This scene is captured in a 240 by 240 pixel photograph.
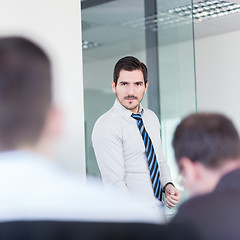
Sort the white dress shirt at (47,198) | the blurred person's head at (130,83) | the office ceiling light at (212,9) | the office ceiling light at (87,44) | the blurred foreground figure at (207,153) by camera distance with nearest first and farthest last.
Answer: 1. the white dress shirt at (47,198)
2. the blurred foreground figure at (207,153)
3. the blurred person's head at (130,83)
4. the office ceiling light at (87,44)
5. the office ceiling light at (212,9)

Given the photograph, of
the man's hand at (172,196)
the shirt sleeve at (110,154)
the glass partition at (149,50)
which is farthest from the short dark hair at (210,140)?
the glass partition at (149,50)

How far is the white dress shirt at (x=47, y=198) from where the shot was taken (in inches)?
35.0

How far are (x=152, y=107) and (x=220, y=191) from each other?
116 inches

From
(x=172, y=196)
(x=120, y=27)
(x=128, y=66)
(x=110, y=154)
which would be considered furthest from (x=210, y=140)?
(x=120, y=27)

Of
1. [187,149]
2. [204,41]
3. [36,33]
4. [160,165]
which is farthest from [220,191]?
[204,41]

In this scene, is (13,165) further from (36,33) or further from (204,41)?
(204,41)

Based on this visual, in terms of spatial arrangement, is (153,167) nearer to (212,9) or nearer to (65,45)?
(65,45)

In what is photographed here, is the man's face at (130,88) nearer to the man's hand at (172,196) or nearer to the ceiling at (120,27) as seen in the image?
the man's hand at (172,196)

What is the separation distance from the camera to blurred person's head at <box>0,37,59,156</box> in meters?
0.91

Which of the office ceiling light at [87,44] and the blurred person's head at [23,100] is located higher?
the office ceiling light at [87,44]

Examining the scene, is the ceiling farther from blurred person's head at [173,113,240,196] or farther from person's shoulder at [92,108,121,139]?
blurred person's head at [173,113,240,196]

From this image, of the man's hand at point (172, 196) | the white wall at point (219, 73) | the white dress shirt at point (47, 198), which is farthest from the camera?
the white wall at point (219, 73)

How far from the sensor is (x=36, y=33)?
331 centimetres

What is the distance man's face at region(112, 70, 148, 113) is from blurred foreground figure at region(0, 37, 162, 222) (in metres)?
2.29
